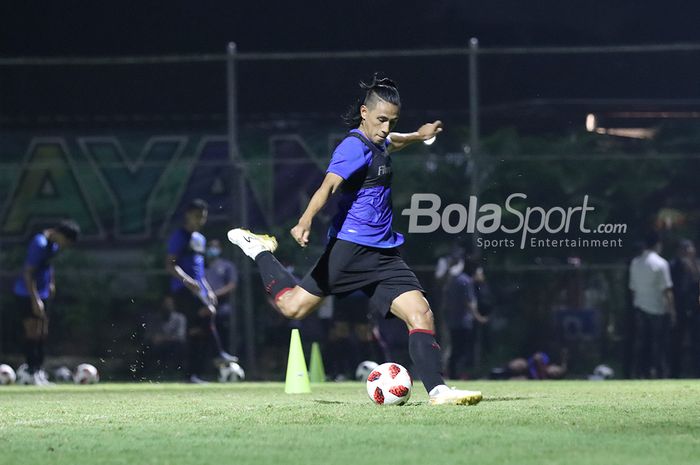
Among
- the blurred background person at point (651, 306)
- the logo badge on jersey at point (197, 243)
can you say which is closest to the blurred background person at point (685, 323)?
the blurred background person at point (651, 306)

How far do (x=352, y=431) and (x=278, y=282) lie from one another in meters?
2.60

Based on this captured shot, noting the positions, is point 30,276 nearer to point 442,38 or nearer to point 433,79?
point 433,79

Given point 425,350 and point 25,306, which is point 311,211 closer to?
point 425,350

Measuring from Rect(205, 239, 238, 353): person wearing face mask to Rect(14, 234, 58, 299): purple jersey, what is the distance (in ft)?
6.38

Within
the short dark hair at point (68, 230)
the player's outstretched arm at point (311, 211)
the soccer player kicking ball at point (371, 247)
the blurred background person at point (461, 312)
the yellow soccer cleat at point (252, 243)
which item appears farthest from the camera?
the short dark hair at point (68, 230)

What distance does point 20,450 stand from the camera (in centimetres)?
763

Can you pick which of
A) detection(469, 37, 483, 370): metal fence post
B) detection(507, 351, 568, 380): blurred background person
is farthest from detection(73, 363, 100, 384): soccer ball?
detection(507, 351, 568, 380): blurred background person

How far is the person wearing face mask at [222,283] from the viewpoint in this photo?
59.3 feet

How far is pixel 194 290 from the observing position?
17797 mm

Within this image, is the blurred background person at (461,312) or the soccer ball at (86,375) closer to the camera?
the soccer ball at (86,375)

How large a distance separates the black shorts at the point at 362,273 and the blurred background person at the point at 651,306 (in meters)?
7.74

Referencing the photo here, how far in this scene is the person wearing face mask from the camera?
18062 millimetres

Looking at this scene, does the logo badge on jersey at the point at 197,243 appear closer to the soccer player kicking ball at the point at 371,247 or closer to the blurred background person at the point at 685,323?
the blurred background person at the point at 685,323

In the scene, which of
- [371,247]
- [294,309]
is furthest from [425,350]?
[294,309]
